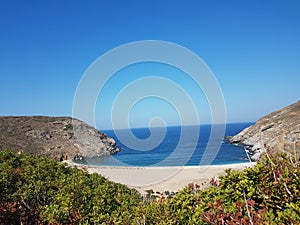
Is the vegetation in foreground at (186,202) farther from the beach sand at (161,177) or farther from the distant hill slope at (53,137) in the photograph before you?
the distant hill slope at (53,137)

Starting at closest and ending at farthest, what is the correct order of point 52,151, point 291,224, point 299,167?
point 291,224 → point 299,167 → point 52,151

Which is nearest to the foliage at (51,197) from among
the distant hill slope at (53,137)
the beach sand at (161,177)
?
the beach sand at (161,177)

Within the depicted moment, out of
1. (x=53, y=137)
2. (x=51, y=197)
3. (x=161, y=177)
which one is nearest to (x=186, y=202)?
(x=51, y=197)

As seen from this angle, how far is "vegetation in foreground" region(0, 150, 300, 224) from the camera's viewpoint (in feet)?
12.1

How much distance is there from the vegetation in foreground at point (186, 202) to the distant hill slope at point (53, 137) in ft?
190

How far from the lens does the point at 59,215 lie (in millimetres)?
6398

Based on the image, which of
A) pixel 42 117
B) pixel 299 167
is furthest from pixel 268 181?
pixel 42 117

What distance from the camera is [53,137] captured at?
252 feet

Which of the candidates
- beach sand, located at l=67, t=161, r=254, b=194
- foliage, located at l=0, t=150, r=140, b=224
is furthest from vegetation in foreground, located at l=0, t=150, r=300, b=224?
beach sand, located at l=67, t=161, r=254, b=194

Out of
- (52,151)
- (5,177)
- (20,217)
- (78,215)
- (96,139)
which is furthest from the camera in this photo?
(96,139)

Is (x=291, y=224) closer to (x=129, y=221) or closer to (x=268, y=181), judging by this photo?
(x=268, y=181)

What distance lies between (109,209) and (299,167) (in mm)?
5195

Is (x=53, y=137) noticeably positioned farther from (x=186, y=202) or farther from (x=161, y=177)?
(x=186, y=202)

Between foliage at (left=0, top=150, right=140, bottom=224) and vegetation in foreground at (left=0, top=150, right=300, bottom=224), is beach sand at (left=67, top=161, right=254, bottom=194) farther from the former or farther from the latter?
vegetation in foreground at (left=0, top=150, right=300, bottom=224)
